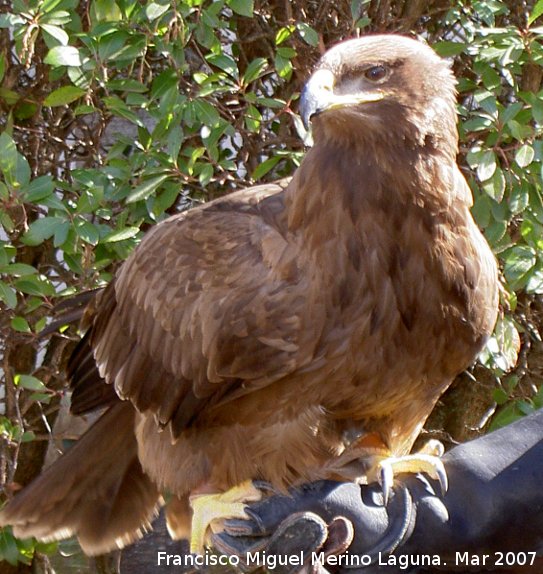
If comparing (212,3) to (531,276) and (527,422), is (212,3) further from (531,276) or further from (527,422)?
(527,422)

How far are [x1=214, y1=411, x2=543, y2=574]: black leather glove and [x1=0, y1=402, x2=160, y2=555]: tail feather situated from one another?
3.10 ft

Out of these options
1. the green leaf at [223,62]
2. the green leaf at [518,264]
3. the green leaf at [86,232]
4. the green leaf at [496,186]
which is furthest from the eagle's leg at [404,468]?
the green leaf at [223,62]

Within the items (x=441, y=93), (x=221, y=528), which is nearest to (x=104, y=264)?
(x=221, y=528)

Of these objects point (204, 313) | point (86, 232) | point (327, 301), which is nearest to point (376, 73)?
point (327, 301)

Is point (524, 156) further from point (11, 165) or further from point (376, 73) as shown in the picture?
point (11, 165)

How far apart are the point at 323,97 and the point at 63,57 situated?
1042 millimetres

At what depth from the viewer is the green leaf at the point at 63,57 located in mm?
3617

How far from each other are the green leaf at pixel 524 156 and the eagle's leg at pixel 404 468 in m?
0.94

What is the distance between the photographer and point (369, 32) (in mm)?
4383

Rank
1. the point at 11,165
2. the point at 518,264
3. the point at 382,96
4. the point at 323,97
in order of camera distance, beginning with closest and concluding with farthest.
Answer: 1. the point at 323,97
2. the point at 382,96
3. the point at 11,165
4. the point at 518,264

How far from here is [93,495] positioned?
4031mm

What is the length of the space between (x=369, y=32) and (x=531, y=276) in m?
1.08

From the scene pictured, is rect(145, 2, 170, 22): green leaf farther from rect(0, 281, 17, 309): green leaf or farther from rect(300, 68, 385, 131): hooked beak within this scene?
rect(0, 281, 17, 309): green leaf

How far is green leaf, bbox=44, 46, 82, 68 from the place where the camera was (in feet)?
11.9
